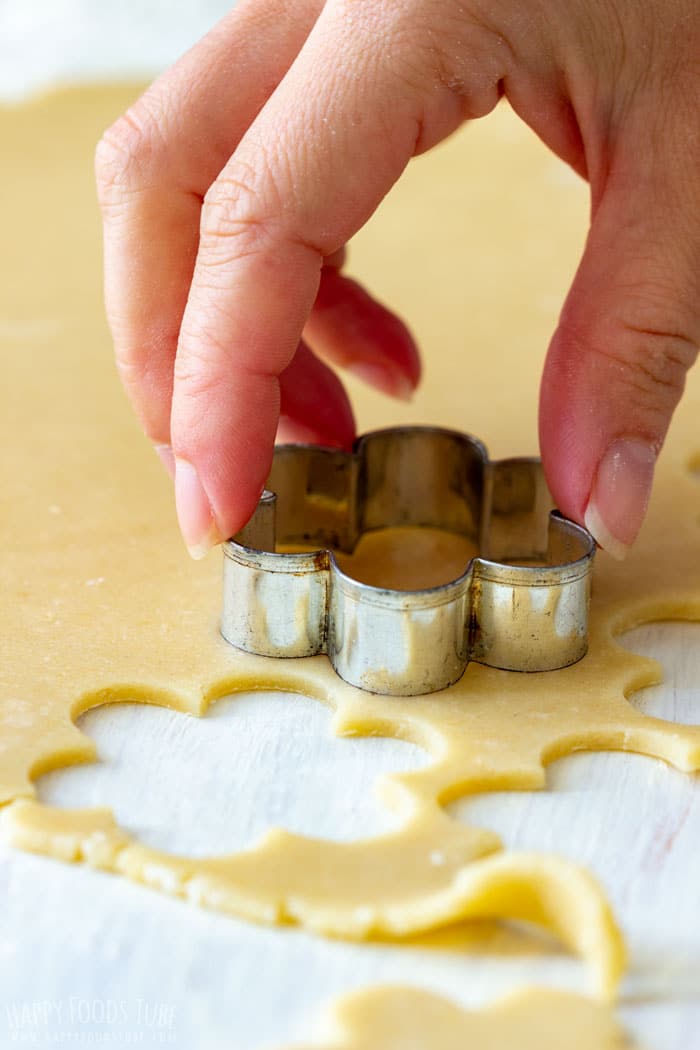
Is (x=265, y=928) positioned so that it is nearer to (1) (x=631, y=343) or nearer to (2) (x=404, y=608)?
(2) (x=404, y=608)

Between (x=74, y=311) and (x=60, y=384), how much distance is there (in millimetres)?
232

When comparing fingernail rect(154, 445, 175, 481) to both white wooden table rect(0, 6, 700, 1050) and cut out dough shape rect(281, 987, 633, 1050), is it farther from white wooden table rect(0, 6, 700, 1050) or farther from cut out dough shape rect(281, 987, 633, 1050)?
cut out dough shape rect(281, 987, 633, 1050)

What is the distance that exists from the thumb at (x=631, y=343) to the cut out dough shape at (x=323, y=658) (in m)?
0.13

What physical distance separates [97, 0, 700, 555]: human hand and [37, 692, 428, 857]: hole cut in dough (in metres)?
0.17

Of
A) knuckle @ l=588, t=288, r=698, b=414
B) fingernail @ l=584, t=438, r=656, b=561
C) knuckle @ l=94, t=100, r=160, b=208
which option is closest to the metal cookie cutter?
fingernail @ l=584, t=438, r=656, b=561

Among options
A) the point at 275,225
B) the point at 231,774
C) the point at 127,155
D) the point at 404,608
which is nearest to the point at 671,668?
the point at 404,608

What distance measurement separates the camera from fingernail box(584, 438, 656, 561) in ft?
3.76

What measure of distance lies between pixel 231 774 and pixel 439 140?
0.59 meters

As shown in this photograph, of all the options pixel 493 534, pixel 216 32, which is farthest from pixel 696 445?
pixel 216 32

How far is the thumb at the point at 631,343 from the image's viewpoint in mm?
→ 1149

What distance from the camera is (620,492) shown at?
1.14 metres

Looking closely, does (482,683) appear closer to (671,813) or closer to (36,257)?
(671,813)

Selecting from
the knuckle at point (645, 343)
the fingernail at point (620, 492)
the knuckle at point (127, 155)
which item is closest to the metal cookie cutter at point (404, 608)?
the fingernail at point (620, 492)

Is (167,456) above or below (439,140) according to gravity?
below
